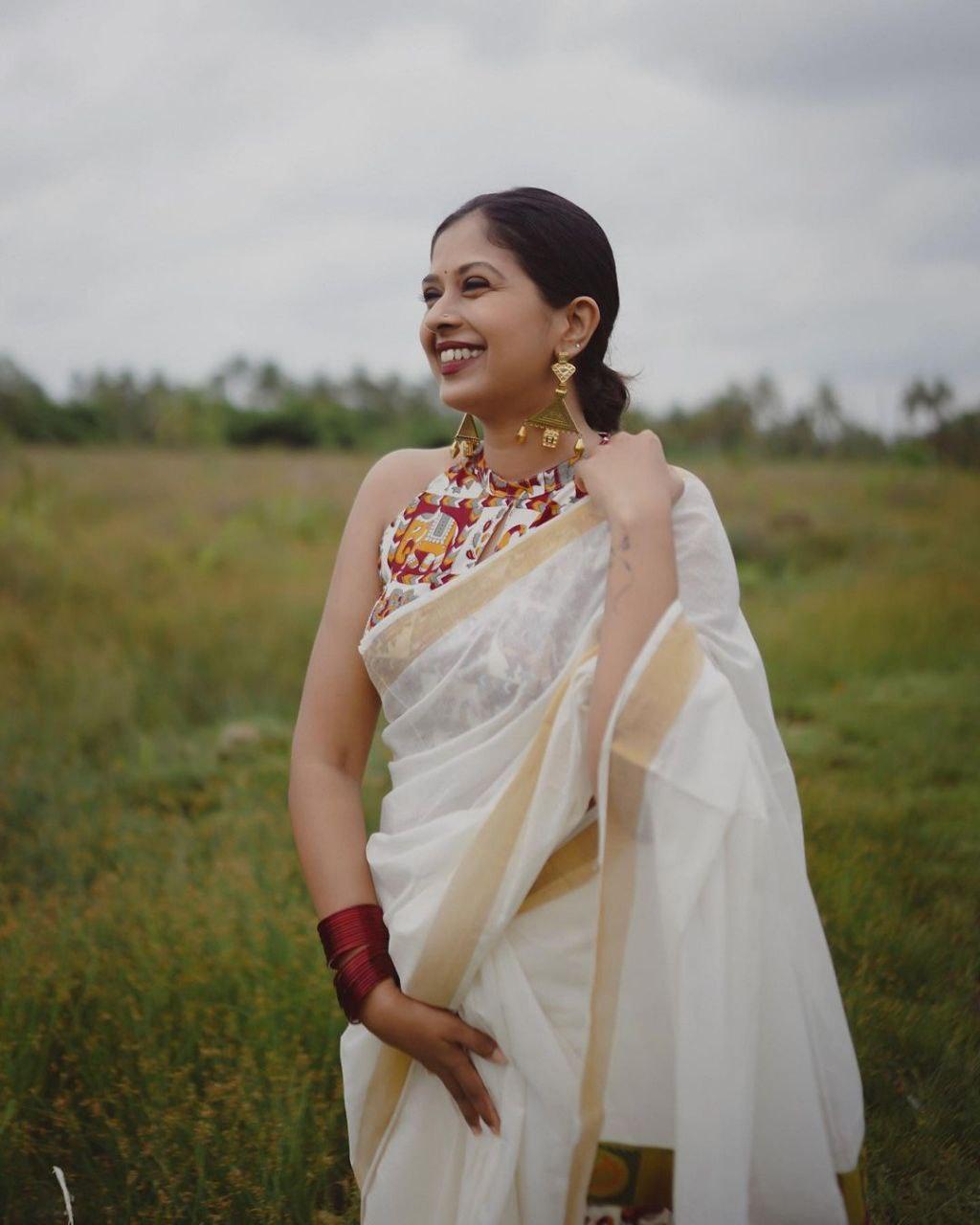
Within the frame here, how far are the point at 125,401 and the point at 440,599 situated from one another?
94.7 ft

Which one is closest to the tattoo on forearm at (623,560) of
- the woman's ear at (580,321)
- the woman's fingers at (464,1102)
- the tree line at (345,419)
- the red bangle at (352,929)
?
the woman's ear at (580,321)

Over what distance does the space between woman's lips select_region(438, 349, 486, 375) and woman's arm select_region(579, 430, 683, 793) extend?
254 mm

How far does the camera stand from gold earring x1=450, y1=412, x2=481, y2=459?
197cm

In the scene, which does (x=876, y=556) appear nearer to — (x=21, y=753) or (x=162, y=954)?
(x=21, y=753)

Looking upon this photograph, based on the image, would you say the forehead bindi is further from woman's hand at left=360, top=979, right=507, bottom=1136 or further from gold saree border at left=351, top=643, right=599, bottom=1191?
woman's hand at left=360, top=979, right=507, bottom=1136

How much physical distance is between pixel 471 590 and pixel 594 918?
531 mm

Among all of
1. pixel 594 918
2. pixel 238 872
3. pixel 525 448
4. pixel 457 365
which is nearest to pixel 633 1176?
pixel 594 918

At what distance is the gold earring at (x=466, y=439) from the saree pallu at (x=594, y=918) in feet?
0.94

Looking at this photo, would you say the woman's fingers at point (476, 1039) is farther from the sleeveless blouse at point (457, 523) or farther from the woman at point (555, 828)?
the sleeveless blouse at point (457, 523)

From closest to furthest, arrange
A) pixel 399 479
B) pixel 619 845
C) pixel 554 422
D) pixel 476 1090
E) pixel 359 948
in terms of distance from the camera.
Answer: pixel 619 845, pixel 476 1090, pixel 359 948, pixel 554 422, pixel 399 479

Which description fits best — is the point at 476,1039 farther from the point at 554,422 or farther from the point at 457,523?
the point at 554,422

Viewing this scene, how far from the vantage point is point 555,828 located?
5.23ft

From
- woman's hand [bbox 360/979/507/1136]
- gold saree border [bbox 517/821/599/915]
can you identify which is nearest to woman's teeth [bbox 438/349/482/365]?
gold saree border [bbox 517/821/599/915]

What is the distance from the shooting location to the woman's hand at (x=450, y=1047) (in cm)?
164
